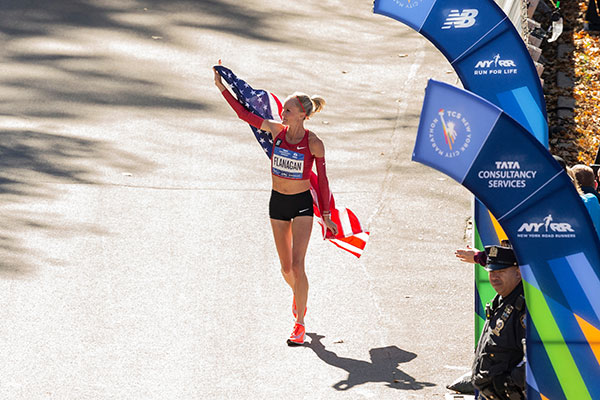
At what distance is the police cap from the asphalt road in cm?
192

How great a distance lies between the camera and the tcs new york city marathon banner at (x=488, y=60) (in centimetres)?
734

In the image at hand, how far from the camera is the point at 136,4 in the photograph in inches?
727

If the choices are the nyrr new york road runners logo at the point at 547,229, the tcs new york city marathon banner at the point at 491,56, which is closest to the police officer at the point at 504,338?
the nyrr new york road runners logo at the point at 547,229

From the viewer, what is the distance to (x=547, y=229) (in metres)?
5.70

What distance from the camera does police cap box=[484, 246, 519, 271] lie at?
6137 mm

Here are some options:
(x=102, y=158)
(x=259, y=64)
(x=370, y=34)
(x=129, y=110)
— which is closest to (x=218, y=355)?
(x=102, y=158)

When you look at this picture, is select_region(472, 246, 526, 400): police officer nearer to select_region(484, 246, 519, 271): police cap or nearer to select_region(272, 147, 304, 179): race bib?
select_region(484, 246, 519, 271): police cap

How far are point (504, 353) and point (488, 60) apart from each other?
2379 millimetres

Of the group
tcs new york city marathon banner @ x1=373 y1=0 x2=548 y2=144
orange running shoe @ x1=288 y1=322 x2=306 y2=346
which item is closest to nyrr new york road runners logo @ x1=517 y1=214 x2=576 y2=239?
tcs new york city marathon banner @ x1=373 y1=0 x2=548 y2=144

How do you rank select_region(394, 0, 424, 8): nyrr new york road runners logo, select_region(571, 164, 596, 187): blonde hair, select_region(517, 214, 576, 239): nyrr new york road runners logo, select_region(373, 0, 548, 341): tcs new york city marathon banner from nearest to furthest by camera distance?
select_region(517, 214, 576, 239): nyrr new york road runners logo
select_region(373, 0, 548, 341): tcs new york city marathon banner
select_region(394, 0, 424, 8): nyrr new york road runners logo
select_region(571, 164, 596, 187): blonde hair

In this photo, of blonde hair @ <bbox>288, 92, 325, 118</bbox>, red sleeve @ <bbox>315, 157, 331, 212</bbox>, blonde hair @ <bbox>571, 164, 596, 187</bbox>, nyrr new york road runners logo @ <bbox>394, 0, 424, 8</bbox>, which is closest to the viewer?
nyrr new york road runners logo @ <bbox>394, 0, 424, 8</bbox>

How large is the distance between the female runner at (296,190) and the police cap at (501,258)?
2.70m

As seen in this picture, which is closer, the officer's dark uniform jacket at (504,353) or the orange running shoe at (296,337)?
the officer's dark uniform jacket at (504,353)

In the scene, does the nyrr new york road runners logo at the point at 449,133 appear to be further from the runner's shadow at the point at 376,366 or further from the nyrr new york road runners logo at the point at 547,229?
the runner's shadow at the point at 376,366
